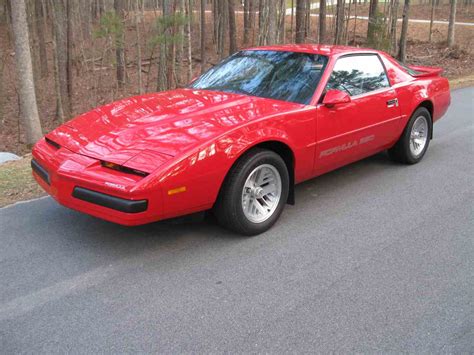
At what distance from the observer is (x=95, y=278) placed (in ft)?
10.3

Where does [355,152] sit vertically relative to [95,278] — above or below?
above

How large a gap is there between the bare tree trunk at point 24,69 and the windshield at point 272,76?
537 cm

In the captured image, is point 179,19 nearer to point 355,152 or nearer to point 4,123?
point 4,123

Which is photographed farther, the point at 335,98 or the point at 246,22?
the point at 246,22

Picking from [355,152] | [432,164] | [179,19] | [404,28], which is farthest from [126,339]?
[404,28]

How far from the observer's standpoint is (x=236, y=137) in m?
3.51

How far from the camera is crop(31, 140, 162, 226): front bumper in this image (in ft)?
10.1

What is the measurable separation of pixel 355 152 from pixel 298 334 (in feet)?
8.62

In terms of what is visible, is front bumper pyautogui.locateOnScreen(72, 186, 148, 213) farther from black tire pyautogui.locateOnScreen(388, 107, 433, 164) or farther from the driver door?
black tire pyautogui.locateOnScreen(388, 107, 433, 164)

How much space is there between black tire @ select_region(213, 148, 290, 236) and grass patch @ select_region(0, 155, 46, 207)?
2.16 meters

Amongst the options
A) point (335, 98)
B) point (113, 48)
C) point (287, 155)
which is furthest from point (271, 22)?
point (287, 155)

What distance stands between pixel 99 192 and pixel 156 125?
778 millimetres

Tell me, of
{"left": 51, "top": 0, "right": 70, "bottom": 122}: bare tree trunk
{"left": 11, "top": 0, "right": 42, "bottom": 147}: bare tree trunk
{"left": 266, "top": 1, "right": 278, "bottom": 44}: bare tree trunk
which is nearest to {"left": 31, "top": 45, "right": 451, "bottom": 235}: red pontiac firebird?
{"left": 11, "top": 0, "right": 42, "bottom": 147}: bare tree trunk

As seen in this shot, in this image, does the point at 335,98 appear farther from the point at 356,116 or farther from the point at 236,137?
the point at 236,137
